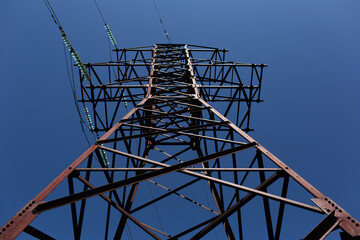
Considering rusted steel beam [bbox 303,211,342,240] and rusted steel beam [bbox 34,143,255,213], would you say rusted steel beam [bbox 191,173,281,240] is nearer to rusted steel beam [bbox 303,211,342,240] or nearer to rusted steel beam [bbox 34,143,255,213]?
rusted steel beam [bbox 34,143,255,213]

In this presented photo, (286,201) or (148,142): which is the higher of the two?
(148,142)

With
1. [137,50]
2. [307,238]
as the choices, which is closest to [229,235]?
[307,238]

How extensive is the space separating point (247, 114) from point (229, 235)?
17.8 feet

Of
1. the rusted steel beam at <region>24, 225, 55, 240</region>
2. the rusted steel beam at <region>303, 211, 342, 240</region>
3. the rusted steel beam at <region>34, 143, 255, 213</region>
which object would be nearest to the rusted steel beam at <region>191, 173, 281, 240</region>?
the rusted steel beam at <region>34, 143, 255, 213</region>

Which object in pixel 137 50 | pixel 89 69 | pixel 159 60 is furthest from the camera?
pixel 137 50

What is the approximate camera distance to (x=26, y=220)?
114 inches

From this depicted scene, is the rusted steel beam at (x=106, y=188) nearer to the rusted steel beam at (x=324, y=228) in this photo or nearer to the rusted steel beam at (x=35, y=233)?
the rusted steel beam at (x=35, y=233)

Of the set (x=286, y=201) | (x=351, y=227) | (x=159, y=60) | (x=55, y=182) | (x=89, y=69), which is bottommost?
(x=351, y=227)

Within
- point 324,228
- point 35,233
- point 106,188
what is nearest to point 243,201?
point 324,228

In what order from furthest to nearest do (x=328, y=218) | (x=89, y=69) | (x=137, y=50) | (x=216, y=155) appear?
(x=137, y=50), (x=89, y=69), (x=216, y=155), (x=328, y=218)

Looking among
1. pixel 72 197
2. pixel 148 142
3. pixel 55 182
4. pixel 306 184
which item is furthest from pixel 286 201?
pixel 148 142

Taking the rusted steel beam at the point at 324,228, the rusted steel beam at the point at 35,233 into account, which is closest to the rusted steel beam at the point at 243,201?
the rusted steel beam at the point at 324,228

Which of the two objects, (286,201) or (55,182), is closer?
(286,201)

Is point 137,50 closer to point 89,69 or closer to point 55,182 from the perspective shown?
point 89,69
